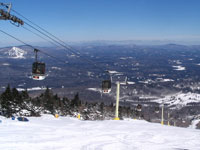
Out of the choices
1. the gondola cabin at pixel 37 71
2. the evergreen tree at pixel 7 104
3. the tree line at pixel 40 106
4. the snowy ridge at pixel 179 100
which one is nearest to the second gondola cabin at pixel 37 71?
the gondola cabin at pixel 37 71

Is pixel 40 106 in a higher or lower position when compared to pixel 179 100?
higher

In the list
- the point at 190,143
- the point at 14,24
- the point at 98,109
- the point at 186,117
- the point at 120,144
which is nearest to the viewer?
the point at 120,144

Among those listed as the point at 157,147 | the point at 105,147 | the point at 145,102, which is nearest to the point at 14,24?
the point at 105,147

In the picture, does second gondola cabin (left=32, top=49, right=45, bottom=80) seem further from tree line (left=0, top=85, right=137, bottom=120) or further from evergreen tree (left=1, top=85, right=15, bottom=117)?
evergreen tree (left=1, top=85, right=15, bottom=117)

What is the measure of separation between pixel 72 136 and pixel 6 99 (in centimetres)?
2636

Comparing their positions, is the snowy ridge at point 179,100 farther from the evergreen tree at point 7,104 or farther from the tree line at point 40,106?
the evergreen tree at point 7,104

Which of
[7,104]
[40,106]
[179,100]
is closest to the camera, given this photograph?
[7,104]

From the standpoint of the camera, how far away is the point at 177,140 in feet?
33.0

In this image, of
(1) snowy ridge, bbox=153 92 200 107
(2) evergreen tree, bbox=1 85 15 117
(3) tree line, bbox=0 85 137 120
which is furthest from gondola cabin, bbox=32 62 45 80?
(1) snowy ridge, bbox=153 92 200 107

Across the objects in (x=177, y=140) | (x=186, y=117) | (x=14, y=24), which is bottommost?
(x=186, y=117)

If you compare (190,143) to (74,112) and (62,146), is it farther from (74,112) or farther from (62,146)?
(74,112)

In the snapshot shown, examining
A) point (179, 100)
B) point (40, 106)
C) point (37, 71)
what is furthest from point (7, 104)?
point (179, 100)

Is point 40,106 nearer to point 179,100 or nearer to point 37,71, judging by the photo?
point 37,71

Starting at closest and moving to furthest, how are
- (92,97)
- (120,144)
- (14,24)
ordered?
(120,144)
(14,24)
(92,97)
